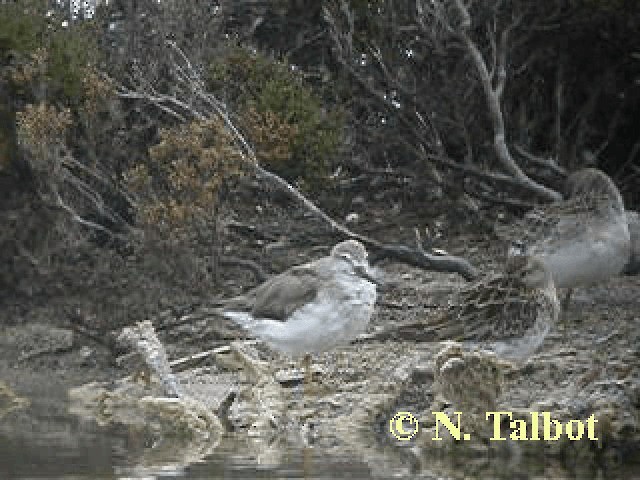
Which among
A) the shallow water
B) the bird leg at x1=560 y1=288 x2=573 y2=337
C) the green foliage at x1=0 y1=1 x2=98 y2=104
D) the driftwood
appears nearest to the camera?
the shallow water

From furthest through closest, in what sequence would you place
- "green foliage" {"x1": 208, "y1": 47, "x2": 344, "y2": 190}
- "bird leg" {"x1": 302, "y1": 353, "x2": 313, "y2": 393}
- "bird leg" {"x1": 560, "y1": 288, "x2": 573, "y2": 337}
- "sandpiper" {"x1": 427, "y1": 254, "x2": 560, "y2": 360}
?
"green foliage" {"x1": 208, "y1": 47, "x2": 344, "y2": 190} → "bird leg" {"x1": 560, "y1": 288, "x2": 573, "y2": 337} → "bird leg" {"x1": 302, "y1": 353, "x2": 313, "y2": 393} → "sandpiper" {"x1": 427, "y1": 254, "x2": 560, "y2": 360}

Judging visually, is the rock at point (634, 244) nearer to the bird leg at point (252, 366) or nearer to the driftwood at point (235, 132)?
the driftwood at point (235, 132)

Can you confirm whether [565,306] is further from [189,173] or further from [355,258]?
[189,173]

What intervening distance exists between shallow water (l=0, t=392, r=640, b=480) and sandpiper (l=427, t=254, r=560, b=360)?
167 cm

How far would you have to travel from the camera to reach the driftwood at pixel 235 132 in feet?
43.7

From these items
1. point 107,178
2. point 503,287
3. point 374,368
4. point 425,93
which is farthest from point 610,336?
point 107,178

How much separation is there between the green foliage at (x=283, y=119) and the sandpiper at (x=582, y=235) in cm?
231

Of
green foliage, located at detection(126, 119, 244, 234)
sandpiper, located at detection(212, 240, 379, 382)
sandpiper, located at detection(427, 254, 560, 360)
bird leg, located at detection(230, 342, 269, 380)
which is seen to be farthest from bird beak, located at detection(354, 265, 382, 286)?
green foliage, located at detection(126, 119, 244, 234)

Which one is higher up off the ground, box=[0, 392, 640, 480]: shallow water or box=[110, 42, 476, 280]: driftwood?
box=[110, 42, 476, 280]: driftwood

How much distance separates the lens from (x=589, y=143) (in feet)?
53.1

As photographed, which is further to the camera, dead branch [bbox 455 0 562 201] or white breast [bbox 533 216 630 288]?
dead branch [bbox 455 0 562 201]

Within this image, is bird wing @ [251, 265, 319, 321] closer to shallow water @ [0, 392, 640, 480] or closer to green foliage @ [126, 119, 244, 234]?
shallow water @ [0, 392, 640, 480]

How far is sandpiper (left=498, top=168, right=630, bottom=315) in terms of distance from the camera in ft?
38.4

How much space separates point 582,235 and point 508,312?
210cm
